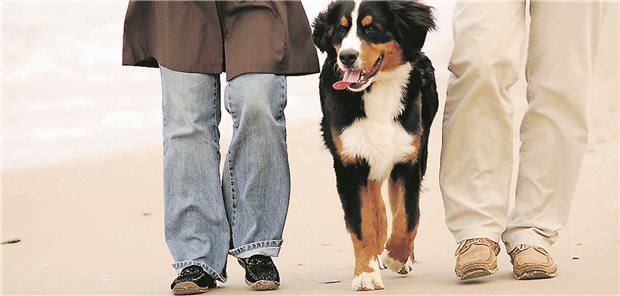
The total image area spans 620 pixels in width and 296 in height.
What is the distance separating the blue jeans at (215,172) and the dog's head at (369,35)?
0.27 meters

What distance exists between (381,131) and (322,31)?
0.45 metres

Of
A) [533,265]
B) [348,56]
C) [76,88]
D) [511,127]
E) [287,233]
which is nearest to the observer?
[348,56]

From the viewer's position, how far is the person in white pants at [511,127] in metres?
4.02

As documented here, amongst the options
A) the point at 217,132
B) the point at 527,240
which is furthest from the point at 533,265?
the point at 217,132

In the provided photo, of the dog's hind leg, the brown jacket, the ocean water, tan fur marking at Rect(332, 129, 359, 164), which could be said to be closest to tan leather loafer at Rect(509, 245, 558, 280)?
the dog's hind leg

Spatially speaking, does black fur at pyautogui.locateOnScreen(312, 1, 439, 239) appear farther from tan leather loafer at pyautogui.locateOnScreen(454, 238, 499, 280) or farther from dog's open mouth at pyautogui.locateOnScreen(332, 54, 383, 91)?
tan leather loafer at pyautogui.locateOnScreen(454, 238, 499, 280)

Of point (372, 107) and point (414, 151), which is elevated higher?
point (372, 107)

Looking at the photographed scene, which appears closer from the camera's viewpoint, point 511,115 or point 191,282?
point 191,282

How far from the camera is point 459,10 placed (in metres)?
4.12

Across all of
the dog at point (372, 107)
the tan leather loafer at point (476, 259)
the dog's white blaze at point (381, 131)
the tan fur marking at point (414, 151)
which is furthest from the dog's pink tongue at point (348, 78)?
the tan leather loafer at point (476, 259)

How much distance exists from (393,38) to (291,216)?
2.13m

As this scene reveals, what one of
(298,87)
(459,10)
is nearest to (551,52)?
(459,10)

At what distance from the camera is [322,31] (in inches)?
165

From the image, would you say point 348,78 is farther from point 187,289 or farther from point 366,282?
point 187,289
